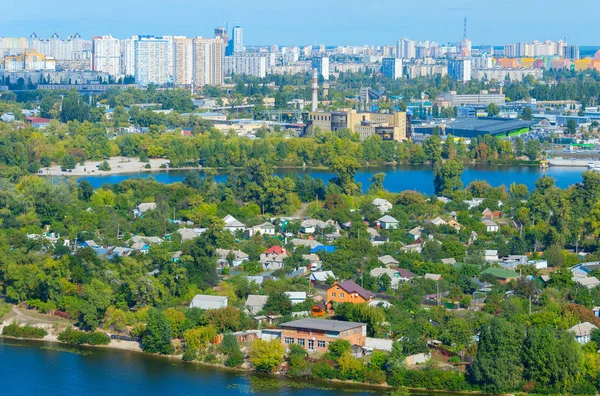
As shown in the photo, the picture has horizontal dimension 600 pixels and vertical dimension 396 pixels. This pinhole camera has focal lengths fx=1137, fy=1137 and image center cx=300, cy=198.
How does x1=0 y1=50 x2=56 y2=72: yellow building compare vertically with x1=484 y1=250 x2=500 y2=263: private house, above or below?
above

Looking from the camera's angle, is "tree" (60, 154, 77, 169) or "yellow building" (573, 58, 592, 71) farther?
"yellow building" (573, 58, 592, 71)

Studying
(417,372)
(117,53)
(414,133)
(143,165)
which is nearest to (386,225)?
(417,372)

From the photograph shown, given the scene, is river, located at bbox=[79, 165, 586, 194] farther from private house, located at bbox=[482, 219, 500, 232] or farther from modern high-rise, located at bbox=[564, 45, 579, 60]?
modern high-rise, located at bbox=[564, 45, 579, 60]

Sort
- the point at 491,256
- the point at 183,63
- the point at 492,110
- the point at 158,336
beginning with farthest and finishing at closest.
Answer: the point at 183,63 → the point at 492,110 → the point at 491,256 → the point at 158,336

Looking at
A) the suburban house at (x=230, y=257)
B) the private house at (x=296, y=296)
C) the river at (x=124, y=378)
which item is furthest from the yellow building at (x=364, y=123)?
the river at (x=124, y=378)

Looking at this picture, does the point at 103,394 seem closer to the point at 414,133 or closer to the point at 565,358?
the point at 565,358

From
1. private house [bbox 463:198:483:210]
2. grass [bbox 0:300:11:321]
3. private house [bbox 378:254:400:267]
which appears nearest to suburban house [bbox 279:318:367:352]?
private house [bbox 378:254:400:267]

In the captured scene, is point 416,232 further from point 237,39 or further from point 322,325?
point 237,39

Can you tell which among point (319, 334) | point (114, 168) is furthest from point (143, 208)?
point (114, 168)
